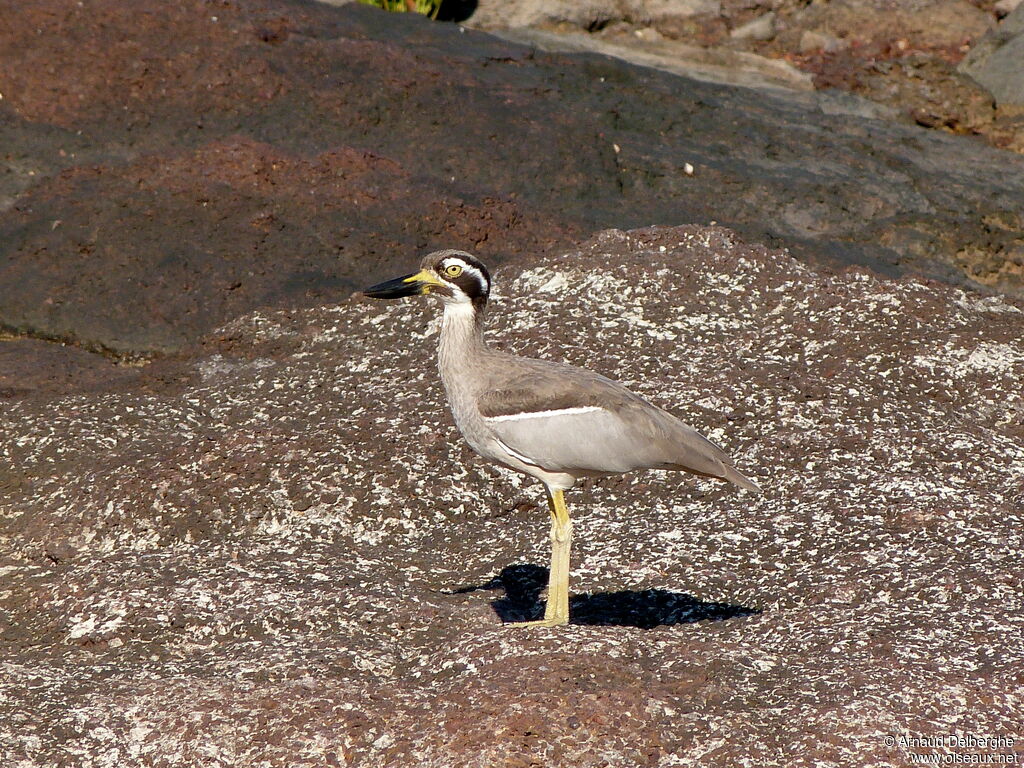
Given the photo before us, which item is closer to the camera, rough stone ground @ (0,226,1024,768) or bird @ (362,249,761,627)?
rough stone ground @ (0,226,1024,768)

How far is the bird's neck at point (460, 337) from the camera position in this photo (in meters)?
7.76

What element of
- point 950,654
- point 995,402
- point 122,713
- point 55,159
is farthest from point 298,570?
point 55,159

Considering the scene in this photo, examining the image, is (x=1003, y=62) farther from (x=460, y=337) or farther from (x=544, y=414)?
(x=544, y=414)

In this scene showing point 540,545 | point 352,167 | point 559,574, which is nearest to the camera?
point 559,574

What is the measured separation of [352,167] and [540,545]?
253 inches

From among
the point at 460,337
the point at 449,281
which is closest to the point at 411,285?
the point at 449,281

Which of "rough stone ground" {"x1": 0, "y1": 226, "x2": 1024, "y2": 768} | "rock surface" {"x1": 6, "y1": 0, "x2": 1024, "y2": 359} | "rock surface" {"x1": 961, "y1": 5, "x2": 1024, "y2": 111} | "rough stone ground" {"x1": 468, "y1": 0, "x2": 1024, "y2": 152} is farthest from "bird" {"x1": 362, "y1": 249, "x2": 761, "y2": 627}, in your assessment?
"rock surface" {"x1": 961, "y1": 5, "x2": 1024, "y2": 111}

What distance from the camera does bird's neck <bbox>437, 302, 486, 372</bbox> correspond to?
7758 mm

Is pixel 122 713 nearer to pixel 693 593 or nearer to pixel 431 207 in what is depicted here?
pixel 693 593

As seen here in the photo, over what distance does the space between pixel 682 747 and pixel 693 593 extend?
2056 mm

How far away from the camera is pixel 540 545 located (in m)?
8.66

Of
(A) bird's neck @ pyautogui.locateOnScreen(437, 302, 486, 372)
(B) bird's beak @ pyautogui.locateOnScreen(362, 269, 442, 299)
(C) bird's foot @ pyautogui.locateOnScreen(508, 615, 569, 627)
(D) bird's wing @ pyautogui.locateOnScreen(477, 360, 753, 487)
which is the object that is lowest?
(C) bird's foot @ pyautogui.locateOnScreen(508, 615, 569, 627)

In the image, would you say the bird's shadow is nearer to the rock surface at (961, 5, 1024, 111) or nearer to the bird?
the bird

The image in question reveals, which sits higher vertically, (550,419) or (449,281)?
(449,281)
